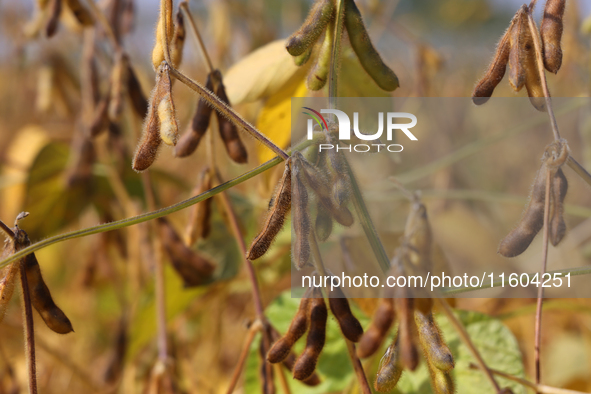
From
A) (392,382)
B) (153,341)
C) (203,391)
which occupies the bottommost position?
(203,391)

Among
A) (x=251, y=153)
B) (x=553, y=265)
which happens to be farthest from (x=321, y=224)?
(x=553, y=265)

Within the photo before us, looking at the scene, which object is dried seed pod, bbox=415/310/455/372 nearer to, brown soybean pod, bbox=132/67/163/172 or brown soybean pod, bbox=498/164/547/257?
brown soybean pod, bbox=498/164/547/257

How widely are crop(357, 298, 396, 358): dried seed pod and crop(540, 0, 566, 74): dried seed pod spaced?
33 cm

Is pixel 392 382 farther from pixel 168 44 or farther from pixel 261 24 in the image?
pixel 261 24

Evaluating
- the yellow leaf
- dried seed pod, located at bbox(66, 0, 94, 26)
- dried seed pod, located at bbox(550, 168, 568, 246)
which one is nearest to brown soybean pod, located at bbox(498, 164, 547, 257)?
dried seed pod, located at bbox(550, 168, 568, 246)

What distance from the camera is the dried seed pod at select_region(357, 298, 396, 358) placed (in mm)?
418

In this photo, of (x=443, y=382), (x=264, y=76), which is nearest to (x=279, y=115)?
(x=264, y=76)

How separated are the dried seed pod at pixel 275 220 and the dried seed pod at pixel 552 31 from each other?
0.31 m

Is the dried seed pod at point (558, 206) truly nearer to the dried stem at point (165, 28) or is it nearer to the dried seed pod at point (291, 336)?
the dried seed pod at point (291, 336)

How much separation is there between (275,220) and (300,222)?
0.03 m

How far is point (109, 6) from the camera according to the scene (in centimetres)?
117

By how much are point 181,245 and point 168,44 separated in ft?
1.74

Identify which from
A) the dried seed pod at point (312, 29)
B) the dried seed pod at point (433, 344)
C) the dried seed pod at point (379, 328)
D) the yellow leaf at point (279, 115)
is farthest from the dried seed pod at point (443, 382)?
the yellow leaf at point (279, 115)

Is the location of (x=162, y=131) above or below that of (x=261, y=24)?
below
